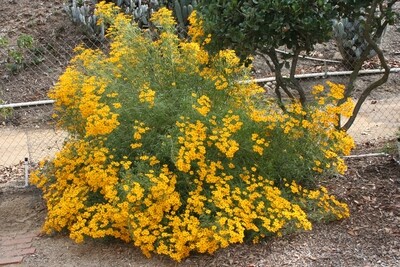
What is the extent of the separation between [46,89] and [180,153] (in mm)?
4843

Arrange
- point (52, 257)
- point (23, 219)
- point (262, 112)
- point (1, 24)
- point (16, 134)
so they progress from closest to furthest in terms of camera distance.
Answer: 1. point (52, 257)
2. point (262, 112)
3. point (23, 219)
4. point (16, 134)
5. point (1, 24)

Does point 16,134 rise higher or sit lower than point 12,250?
lower

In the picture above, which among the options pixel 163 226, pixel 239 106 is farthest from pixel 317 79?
pixel 163 226

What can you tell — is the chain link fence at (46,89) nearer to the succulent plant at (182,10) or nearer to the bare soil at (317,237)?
the bare soil at (317,237)

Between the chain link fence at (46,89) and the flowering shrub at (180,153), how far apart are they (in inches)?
67.3

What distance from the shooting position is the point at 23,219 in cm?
553

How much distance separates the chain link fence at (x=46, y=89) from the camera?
744 centimetres

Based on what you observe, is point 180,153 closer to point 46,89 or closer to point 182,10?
point 46,89

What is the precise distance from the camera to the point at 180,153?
4602mm

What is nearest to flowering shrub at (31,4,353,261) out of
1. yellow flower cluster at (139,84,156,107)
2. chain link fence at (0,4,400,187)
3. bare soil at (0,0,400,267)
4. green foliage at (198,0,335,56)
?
yellow flower cluster at (139,84,156,107)

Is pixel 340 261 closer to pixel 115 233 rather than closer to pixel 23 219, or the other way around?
pixel 115 233

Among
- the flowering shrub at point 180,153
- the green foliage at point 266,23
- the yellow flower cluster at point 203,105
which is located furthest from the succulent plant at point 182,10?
the yellow flower cluster at point 203,105

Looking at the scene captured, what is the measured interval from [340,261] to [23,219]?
2591 mm

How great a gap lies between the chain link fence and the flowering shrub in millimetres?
1710
